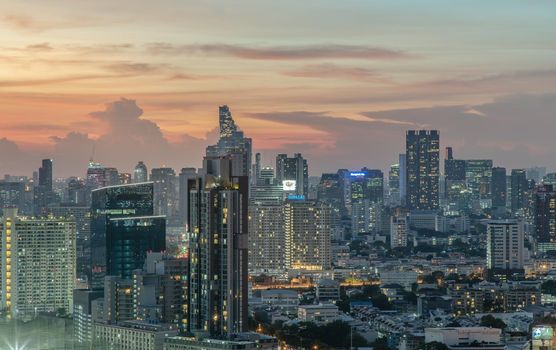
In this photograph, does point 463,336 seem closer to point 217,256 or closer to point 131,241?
point 217,256

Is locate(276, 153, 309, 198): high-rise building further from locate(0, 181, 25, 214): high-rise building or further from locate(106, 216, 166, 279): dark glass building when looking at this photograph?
locate(106, 216, 166, 279): dark glass building

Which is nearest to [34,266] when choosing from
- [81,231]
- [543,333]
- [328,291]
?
[81,231]

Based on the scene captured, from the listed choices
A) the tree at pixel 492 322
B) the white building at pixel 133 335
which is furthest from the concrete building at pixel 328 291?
the white building at pixel 133 335

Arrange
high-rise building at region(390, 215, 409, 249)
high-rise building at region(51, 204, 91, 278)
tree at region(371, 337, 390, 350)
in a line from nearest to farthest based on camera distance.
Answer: tree at region(371, 337, 390, 350) → high-rise building at region(51, 204, 91, 278) → high-rise building at region(390, 215, 409, 249)

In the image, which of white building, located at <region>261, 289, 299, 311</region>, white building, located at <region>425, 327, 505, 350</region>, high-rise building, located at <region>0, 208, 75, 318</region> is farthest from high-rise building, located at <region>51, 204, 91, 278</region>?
white building, located at <region>425, 327, 505, 350</region>

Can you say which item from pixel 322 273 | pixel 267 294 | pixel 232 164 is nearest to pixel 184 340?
pixel 232 164

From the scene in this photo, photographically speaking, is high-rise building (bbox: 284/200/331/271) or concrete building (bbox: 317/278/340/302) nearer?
concrete building (bbox: 317/278/340/302)

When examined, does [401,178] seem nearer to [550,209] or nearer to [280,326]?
[550,209]
